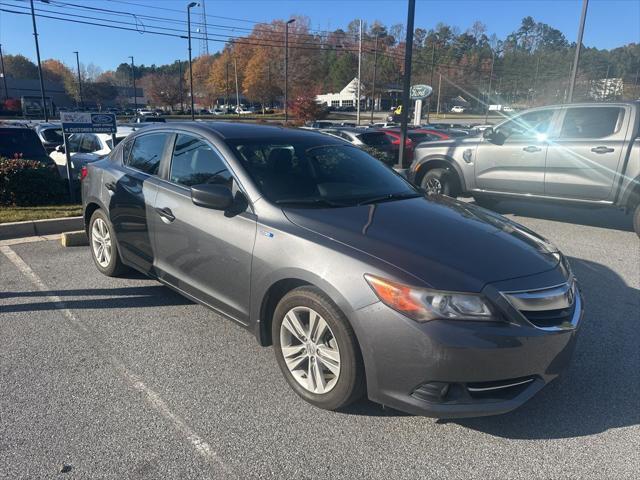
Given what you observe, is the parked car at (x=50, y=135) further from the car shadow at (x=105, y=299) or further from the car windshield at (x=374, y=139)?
the car shadow at (x=105, y=299)

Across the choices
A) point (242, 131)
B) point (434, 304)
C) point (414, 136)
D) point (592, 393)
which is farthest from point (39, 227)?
point (414, 136)

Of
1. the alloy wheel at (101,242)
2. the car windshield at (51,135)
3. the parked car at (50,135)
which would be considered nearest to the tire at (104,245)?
the alloy wheel at (101,242)

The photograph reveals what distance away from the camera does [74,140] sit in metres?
11.2

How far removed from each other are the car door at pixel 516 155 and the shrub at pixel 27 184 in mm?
7286

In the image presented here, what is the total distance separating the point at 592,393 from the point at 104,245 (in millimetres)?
4425

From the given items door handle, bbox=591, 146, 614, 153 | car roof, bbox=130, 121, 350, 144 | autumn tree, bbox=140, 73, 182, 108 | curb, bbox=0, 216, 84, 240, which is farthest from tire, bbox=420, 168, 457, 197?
autumn tree, bbox=140, 73, 182, 108

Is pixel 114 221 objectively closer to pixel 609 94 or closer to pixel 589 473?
pixel 589 473

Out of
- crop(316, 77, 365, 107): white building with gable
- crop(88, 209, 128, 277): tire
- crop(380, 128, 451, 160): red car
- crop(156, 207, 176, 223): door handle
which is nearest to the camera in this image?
crop(156, 207, 176, 223): door handle

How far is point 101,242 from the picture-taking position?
5023 millimetres

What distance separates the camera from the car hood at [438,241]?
8.49 ft

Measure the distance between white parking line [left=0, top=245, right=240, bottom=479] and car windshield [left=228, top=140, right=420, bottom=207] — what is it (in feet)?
4.75

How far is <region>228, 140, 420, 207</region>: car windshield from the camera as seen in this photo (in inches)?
135

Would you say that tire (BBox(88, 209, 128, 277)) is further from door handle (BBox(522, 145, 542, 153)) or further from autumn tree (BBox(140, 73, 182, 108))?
autumn tree (BBox(140, 73, 182, 108))

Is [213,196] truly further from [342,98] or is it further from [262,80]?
[342,98]
